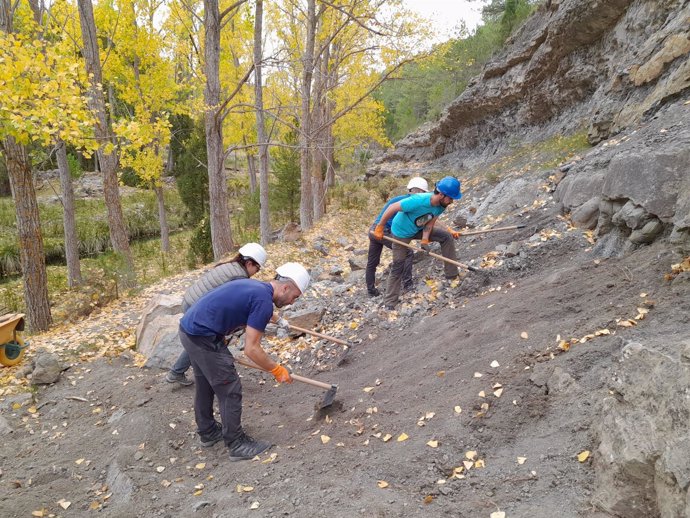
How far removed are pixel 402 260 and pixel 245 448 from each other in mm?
3256

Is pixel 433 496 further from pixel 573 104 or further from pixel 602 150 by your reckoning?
pixel 573 104

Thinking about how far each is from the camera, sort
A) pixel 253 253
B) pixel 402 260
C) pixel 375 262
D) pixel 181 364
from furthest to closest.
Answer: pixel 375 262, pixel 402 260, pixel 181 364, pixel 253 253

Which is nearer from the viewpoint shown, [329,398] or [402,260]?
[329,398]

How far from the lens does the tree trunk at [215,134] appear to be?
28.8 ft

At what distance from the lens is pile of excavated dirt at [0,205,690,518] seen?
2689 millimetres

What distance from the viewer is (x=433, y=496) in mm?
2664

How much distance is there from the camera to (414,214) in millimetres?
6051

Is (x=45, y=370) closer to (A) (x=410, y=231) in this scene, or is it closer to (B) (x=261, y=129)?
(A) (x=410, y=231)

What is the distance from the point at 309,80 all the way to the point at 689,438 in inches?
506

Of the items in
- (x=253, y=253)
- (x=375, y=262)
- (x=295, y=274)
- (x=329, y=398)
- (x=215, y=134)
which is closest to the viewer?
(x=295, y=274)

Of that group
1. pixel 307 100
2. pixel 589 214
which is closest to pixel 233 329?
pixel 589 214

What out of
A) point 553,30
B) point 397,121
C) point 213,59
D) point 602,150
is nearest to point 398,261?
point 602,150

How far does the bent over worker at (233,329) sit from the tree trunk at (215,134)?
253 inches

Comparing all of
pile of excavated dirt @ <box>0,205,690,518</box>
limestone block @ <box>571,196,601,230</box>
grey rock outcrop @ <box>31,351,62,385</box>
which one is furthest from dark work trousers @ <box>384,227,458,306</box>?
grey rock outcrop @ <box>31,351,62,385</box>
